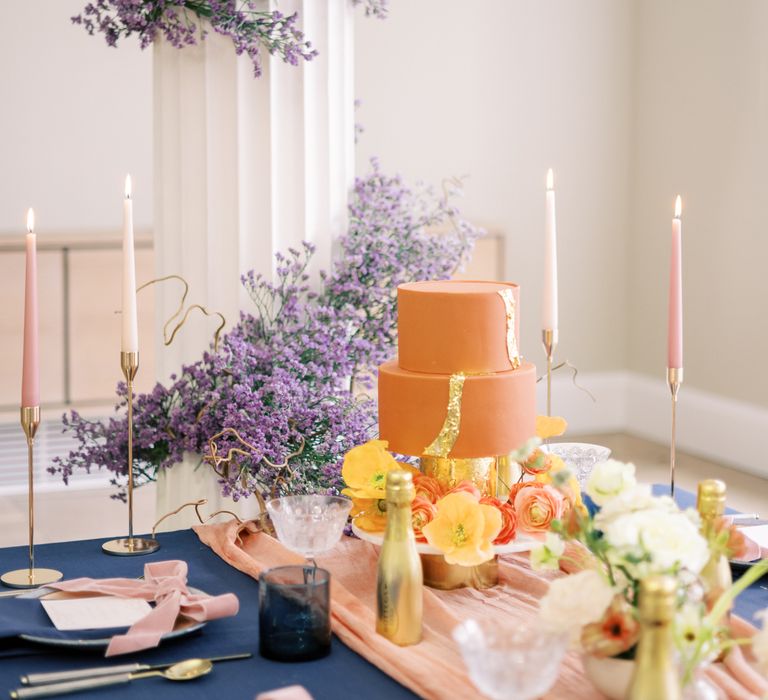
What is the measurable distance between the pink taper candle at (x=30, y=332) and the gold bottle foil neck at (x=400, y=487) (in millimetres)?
569

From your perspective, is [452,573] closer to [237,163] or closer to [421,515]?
[421,515]

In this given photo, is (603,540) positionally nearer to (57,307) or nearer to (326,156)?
(326,156)

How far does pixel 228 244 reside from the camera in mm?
2232

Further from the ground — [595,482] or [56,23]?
[56,23]

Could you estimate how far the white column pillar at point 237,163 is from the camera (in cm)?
219

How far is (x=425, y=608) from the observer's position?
1.46 metres

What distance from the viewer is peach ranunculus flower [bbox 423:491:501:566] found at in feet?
4.78

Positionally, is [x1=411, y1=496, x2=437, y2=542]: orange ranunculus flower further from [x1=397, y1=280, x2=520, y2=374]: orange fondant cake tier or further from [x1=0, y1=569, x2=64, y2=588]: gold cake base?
[x1=0, y1=569, x2=64, y2=588]: gold cake base

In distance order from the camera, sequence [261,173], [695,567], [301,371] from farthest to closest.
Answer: [261,173]
[301,371]
[695,567]

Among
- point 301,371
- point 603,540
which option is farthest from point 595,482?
point 301,371

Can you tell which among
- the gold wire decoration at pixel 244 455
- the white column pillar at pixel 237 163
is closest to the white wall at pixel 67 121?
the white column pillar at pixel 237 163

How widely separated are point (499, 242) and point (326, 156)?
2.48 m

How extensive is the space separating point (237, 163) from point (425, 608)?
104cm

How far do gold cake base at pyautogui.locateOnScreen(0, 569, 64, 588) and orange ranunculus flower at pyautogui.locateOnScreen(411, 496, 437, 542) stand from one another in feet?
1.62
